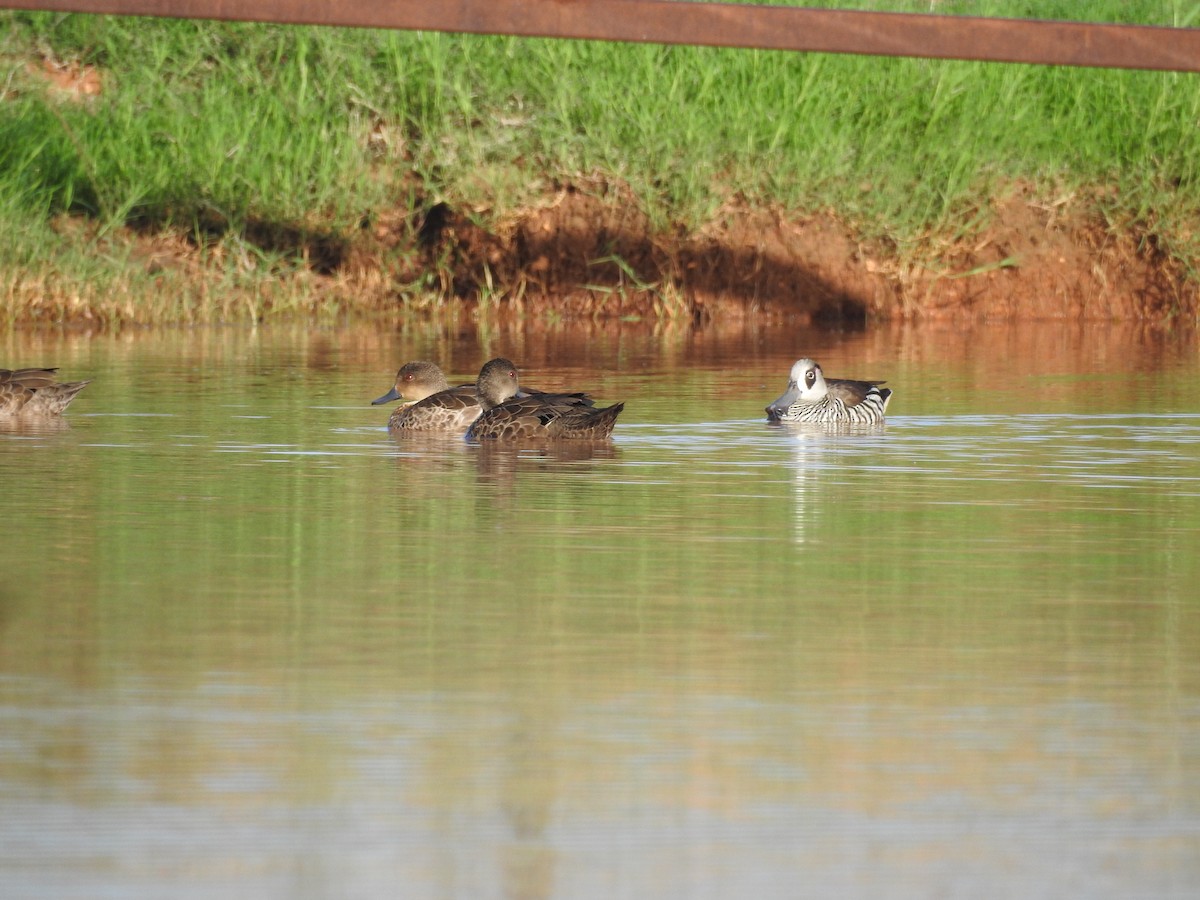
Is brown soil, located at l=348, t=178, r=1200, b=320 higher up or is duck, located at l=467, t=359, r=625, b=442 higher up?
brown soil, located at l=348, t=178, r=1200, b=320

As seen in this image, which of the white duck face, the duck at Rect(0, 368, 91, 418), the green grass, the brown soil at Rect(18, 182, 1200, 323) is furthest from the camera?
the brown soil at Rect(18, 182, 1200, 323)

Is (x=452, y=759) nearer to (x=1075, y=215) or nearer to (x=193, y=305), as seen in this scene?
(x=193, y=305)

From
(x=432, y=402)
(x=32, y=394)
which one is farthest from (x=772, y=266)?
(x=32, y=394)

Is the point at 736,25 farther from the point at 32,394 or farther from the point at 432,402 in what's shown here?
the point at 32,394

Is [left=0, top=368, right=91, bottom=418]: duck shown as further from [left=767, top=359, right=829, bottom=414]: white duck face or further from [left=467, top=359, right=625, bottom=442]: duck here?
[left=767, top=359, right=829, bottom=414]: white duck face

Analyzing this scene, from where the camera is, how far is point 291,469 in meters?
9.88

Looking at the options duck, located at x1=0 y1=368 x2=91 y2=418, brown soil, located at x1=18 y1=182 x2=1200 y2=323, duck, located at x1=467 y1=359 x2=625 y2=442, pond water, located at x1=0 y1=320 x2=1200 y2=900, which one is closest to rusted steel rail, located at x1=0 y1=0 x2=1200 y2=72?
duck, located at x1=0 y1=368 x2=91 y2=418

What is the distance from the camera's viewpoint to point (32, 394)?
12.0m

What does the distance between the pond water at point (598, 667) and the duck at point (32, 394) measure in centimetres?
88

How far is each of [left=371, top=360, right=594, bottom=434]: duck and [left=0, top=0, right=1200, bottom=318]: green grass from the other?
7.00m

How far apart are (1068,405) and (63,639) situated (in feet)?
26.9

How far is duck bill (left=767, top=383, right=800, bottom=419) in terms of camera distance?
1227 centimetres

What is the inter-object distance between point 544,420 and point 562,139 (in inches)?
363

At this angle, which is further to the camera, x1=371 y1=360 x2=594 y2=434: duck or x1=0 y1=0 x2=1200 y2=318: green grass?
x1=0 y1=0 x2=1200 y2=318: green grass
